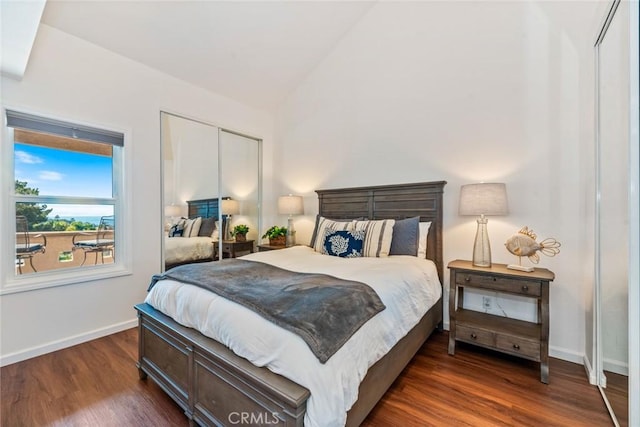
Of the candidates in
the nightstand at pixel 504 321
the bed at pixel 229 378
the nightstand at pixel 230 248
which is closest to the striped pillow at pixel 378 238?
the bed at pixel 229 378

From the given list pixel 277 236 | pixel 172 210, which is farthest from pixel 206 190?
pixel 277 236

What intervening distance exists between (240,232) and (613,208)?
375 cm

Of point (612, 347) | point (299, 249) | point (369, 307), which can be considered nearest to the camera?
point (369, 307)

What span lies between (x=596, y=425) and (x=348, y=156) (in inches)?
118

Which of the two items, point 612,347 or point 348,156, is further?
point 348,156

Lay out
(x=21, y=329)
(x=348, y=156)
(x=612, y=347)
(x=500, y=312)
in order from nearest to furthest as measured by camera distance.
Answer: (x=612, y=347), (x=21, y=329), (x=500, y=312), (x=348, y=156)

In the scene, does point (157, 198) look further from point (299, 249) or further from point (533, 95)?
point (533, 95)

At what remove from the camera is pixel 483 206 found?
2311 mm

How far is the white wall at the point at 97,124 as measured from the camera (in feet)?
7.59

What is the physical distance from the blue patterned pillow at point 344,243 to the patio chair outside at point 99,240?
7.21ft

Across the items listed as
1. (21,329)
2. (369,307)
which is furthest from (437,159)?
(21,329)

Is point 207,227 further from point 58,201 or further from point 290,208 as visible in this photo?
point 58,201

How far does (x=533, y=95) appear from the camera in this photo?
238 centimetres

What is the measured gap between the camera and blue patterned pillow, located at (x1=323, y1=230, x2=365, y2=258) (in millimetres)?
2684
